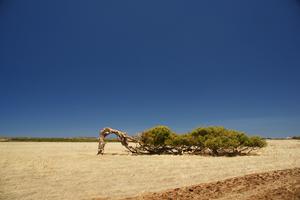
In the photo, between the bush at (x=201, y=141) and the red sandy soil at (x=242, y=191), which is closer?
the red sandy soil at (x=242, y=191)

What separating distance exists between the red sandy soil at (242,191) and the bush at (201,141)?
40.5 ft

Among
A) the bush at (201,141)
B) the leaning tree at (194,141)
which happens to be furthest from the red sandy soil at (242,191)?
the leaning tree at (194,141)

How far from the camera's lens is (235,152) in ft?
71.1

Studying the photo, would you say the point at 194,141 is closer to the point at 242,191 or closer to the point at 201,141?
the point at 201,141

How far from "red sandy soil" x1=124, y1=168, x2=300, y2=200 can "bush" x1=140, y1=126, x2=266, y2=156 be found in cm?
1235

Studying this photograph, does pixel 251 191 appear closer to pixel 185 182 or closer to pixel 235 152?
pixel 185 182

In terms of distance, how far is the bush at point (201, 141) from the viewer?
68.9 ft

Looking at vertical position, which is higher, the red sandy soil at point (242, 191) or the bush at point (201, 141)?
the bush at point (201, 141)

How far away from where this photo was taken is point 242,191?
23.6ft

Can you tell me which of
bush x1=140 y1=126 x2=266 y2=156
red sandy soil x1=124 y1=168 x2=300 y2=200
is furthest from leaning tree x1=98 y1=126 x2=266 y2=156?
red sandy soil x1=124 y1=168 x2=300 y2=200

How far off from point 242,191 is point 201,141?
15.0 metres

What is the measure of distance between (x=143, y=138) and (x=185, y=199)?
16.9 meters

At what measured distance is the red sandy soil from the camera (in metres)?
6.49

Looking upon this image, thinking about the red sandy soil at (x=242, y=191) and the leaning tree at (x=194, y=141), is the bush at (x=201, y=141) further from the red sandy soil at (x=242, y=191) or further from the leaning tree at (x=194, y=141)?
the red sandy soil at (x=242, y=191)
